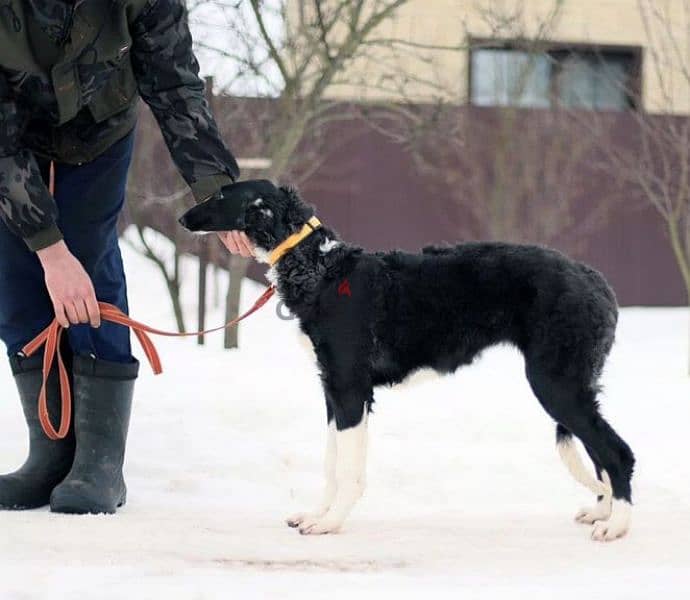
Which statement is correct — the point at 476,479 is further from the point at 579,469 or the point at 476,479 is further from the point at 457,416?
the point at 457,416

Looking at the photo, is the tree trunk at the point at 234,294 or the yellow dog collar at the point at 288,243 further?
the tree trunk at the point at 234,294

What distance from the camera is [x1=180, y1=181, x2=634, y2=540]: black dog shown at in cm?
354

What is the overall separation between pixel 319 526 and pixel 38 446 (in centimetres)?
107

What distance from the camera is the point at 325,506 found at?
3.64 meters

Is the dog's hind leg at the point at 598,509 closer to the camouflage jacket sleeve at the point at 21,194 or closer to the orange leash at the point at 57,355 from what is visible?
the orange leash at the point at 57,355

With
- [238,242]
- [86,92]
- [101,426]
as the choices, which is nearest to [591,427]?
[238,242]

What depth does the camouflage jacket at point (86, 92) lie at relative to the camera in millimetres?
3285

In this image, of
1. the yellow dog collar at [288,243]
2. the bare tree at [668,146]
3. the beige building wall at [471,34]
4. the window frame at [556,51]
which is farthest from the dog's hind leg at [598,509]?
the beige building wall at [471,34]

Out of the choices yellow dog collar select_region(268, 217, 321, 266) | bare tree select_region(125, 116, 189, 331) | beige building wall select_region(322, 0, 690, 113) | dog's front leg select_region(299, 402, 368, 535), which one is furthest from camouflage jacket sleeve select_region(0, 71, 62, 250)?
beige building wall select_region(322, 0, 690, 113)

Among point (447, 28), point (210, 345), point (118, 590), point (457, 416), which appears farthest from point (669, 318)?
point (118, 590)

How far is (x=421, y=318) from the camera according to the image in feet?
12.0

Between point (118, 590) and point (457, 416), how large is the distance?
3161 mm

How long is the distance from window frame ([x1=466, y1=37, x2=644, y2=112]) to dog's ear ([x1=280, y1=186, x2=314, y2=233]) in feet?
15.5

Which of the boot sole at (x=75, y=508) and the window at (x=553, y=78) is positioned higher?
the boot sole at (x=75, y=508)
